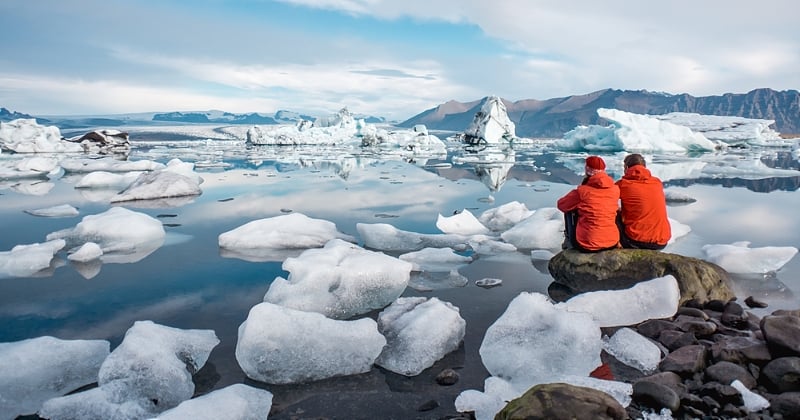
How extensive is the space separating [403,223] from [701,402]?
526cm

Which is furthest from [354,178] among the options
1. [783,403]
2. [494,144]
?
[494,144]

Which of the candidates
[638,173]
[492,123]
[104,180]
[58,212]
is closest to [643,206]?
[638,173]

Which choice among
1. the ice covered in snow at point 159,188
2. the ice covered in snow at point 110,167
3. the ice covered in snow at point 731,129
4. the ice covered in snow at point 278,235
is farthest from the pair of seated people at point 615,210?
the ice covered in snow at point 731,129

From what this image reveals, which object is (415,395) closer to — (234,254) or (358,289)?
(358,289)

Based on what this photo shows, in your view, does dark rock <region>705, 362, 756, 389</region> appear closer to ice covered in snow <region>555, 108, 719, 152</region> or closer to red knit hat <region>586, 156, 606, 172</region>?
red knit hat <region>586, 156, 606, 172</region>

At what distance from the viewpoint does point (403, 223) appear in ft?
23.9

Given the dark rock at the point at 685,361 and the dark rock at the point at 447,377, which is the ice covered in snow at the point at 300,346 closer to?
the dark rock at the point at 447,377

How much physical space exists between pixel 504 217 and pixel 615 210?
9.21 feet

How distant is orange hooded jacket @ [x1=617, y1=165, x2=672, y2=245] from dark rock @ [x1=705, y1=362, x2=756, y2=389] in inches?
84.0

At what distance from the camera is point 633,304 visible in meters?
3.54

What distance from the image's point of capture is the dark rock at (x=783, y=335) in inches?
103

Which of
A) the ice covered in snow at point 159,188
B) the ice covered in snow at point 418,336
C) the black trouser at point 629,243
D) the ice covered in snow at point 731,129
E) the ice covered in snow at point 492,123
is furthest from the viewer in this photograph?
the ice covered in snow at point 731,129

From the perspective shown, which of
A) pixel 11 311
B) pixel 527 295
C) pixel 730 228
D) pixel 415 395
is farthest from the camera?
pixel 730 228

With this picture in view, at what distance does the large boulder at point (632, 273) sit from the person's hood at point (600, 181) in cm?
65
